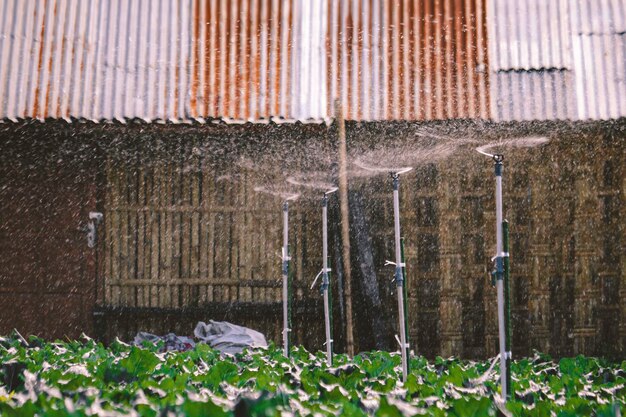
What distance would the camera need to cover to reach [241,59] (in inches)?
405

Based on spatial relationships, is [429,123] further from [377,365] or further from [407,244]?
[377,365]

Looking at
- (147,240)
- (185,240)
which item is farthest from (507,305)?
(147,240)

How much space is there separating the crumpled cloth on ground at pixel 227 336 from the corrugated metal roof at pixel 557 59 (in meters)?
3.42

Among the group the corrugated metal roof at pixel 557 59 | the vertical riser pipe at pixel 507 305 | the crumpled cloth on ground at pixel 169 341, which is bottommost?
the crumpled cloth on ground at pixel 169 341

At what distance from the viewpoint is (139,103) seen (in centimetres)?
979

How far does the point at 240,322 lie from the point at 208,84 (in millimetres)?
2637

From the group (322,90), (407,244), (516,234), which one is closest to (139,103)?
(322,90)

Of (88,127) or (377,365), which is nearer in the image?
(377,365)

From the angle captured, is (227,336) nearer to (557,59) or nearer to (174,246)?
(174,246)

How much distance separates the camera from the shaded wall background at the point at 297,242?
9867mm

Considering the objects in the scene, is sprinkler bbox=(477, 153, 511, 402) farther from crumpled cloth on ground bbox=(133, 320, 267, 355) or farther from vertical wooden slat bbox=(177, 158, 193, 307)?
vertical wooden slat bbox=(177, 158, 193, 307)

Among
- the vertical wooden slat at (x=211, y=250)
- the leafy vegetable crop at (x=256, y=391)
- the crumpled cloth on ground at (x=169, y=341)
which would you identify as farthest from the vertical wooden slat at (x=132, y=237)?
the leafy vegetable crop at (x=256, y=391)

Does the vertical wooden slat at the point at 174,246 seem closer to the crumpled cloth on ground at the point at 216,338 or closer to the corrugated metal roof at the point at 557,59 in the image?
the crumpled cloth on ground at the point at 216,338

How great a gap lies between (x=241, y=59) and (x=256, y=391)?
6417mm
